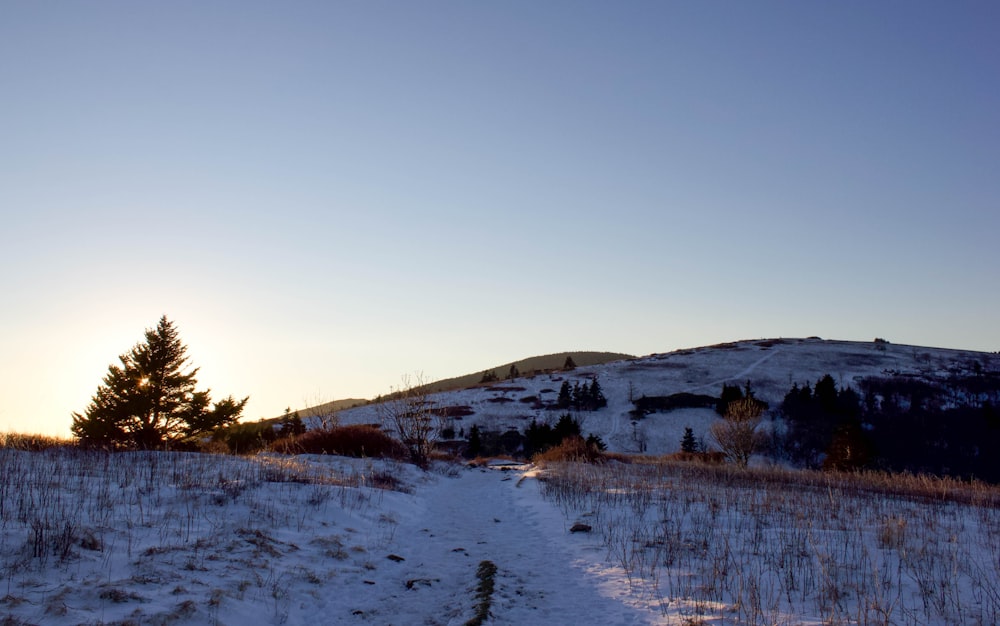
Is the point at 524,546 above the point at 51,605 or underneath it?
underneath

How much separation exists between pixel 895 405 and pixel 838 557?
84.7 m

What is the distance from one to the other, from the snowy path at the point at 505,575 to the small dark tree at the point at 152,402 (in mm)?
27989

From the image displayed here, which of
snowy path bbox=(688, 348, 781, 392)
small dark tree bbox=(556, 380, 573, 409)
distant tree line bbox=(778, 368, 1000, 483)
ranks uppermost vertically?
snowy path bbox=(688, 348, 781, 392)

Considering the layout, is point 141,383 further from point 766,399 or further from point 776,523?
point 766,399

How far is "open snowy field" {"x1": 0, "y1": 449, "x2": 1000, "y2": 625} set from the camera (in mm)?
5336

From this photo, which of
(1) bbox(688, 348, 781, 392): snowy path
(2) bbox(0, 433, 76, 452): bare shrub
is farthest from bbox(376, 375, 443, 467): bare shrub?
(1) bbox(688, 348, 781, 392): snowy path

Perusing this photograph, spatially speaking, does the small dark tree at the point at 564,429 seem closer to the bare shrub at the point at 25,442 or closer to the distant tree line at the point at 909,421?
the distant tree line at the point at 909,421

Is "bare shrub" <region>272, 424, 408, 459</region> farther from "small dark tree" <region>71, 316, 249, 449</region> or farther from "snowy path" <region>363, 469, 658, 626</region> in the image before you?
"snowy path" <region>363, 469, 658, 626</region>

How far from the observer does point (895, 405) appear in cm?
7631

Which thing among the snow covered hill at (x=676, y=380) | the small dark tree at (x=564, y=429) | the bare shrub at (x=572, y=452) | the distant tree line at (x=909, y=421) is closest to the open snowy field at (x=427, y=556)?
the bare shrub at (x=572, y=452)

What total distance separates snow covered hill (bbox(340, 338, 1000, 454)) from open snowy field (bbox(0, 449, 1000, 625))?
5504 centimetres

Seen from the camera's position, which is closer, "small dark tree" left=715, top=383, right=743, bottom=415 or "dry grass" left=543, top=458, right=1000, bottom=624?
"dry grass" left=543, top=458, right=1000, bottom=624

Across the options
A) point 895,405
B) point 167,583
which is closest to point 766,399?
point 895,405

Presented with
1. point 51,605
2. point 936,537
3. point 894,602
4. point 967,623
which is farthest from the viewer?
point 936,537
